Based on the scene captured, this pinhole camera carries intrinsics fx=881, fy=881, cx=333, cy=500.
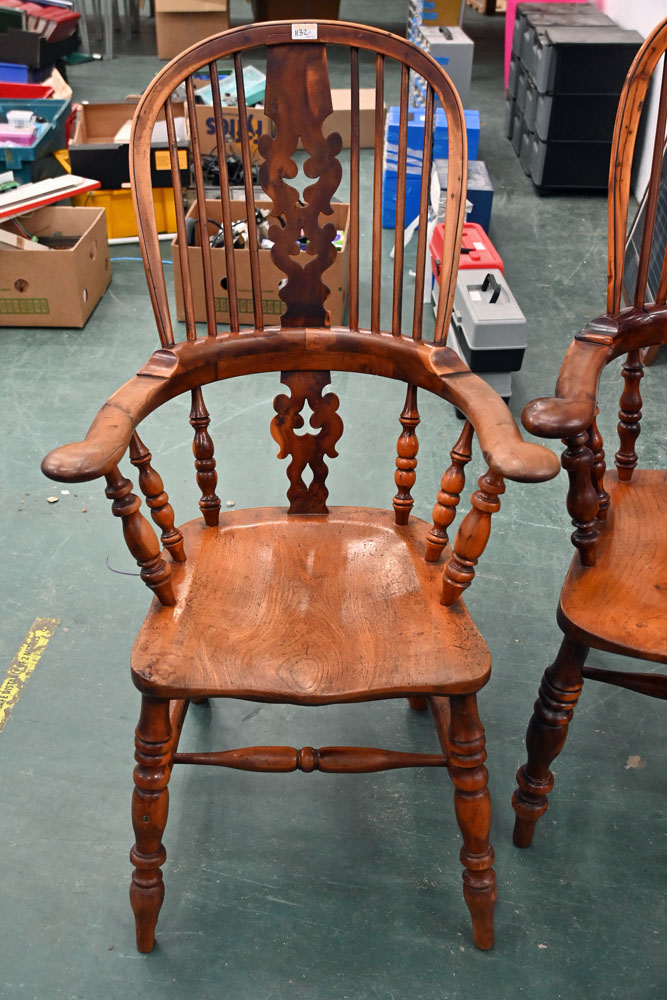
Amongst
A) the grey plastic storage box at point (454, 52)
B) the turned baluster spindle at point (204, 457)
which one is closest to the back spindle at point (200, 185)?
the turned baluster spindle at point (204, 457)

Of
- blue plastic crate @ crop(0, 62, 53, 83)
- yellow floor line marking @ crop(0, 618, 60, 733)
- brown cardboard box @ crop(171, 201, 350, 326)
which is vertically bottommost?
yellow floor line marking @ crop(0, 618, 60, 733)

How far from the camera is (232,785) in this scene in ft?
5.16

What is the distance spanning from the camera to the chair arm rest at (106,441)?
39.5 inches

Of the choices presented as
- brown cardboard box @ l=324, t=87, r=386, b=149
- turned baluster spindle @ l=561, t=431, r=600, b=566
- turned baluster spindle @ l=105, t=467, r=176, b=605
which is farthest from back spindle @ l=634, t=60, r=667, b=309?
brown cardboard box @ l=324, t=87, r=386, b=149

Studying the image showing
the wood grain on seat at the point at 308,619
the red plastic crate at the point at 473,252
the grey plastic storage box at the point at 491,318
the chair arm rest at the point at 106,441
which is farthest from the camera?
the red plastic crate at the point at 473,252

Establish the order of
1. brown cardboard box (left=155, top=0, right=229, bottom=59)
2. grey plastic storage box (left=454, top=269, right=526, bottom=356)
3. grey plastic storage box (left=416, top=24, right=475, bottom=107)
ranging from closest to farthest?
1. grey plastic storage box (left=454, top=269, right=526, bottom=356)
2. grey plastic storage box (left=416, top=24, right=475, bottom=107)
3. brown cardboard box (left=155, top=0, right=229, bottom=59)

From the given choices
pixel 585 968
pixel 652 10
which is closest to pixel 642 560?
pixel 585 968

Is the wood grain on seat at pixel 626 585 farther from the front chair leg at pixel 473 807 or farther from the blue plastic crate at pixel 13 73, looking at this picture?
the blue plastic crate at pixel 13 73

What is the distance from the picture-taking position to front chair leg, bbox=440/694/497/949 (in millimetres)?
1192

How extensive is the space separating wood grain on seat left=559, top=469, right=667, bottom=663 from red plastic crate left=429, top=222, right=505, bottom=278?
4.40 ft

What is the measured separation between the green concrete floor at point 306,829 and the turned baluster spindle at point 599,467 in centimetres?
50

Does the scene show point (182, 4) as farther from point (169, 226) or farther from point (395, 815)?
point (395, 815)

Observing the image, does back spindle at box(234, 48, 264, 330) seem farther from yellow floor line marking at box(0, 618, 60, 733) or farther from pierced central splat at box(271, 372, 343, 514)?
yellow floor line marking at box(0, 618, 60, 733)

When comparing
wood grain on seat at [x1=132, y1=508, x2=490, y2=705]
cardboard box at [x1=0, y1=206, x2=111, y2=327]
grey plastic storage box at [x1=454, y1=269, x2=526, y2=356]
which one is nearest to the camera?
wood grain on seat at [x1=132, y1=508, x2=490, y2=705]
